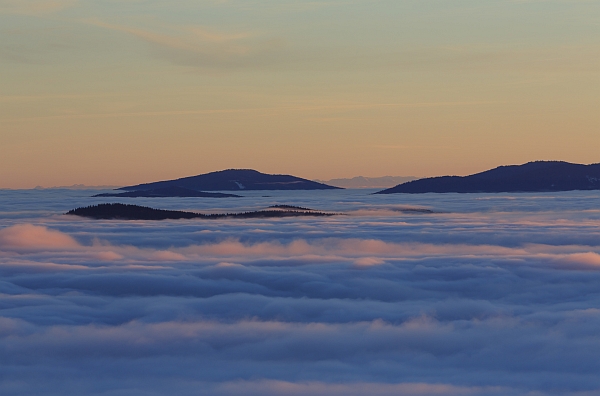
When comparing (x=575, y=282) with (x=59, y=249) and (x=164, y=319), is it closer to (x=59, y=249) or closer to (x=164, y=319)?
(x=164, y=319)

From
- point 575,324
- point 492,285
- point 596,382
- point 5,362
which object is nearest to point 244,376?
point 5,362

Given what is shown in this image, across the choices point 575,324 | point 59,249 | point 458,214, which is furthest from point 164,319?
point 458,214

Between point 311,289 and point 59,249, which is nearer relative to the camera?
point 311,289

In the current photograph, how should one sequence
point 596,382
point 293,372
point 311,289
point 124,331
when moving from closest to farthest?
point 596,382
point 293,372
point 124,331
point 311,289

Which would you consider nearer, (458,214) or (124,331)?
(124,331)

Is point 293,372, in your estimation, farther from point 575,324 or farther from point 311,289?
point 311,289

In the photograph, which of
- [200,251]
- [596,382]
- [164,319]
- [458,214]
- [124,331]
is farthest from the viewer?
[458,214]
